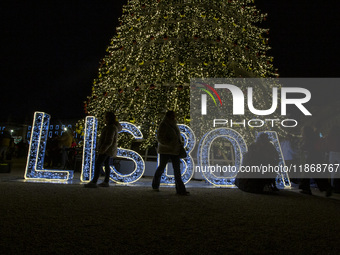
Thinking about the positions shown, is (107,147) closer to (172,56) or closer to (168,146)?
(168,146)

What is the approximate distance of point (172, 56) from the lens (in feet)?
42.0

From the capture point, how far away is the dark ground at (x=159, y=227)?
8.46 feet

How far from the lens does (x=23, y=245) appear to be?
8.22 ft

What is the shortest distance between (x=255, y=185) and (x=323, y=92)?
428 inches

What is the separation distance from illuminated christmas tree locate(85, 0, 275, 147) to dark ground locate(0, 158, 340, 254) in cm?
743

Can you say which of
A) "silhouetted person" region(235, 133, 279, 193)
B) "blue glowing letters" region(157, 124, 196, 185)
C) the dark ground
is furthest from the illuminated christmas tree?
the dark ground

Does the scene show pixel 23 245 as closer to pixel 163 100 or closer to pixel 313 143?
pixel 313 143

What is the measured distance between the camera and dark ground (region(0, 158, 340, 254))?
8.46 ft

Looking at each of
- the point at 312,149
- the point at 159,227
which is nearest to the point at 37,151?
the point at 159,227

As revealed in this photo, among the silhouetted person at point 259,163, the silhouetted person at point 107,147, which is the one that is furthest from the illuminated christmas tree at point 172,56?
the silhouetted person at point 259,163

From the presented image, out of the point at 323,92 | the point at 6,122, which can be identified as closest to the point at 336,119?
the point at 323,92

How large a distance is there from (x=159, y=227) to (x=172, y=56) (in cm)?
1038

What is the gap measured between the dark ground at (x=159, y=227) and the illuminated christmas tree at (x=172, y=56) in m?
7.43

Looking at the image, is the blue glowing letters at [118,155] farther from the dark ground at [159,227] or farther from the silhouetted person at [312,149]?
the dark ground at [159,227]
